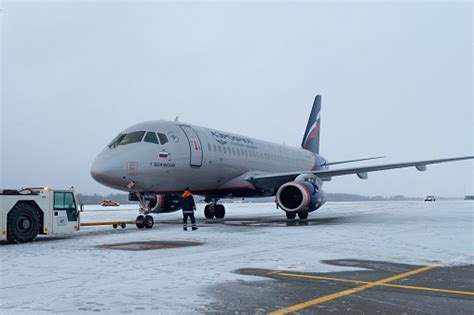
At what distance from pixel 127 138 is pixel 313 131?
60.5 ft

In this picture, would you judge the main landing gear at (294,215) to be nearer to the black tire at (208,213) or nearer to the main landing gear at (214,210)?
the main landing gear at (214,210)

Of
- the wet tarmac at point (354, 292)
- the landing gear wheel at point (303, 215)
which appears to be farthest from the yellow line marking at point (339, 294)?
the landing gear wheel at point (303, 215)

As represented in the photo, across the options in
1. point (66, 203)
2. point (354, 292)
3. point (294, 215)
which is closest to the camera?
point (354, 292)

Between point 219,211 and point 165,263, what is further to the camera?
point 219,211

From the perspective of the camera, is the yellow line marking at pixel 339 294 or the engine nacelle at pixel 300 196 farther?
the engine nacelle at pixel 300 196

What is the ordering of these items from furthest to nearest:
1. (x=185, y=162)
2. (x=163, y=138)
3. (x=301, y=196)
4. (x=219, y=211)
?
(x=219, y=211)
(x=301, y=196)
(x=185, y=162)
(x=163, y=138)

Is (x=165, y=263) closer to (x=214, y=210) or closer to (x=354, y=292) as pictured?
(x=354, y=292)

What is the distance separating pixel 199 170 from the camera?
62.3 ft

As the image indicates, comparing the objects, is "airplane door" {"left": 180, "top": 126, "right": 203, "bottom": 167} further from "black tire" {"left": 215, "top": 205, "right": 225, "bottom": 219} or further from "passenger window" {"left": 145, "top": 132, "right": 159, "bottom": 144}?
"black tire" {"left": 215, "top": 205, "right": 225, "bottom": 219}

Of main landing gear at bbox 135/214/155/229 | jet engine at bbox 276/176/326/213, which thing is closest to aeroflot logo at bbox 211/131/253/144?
jet engine at bbox 276/176/326/213

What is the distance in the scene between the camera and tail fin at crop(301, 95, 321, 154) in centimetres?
3262

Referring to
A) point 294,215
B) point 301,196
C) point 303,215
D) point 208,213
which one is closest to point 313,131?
point 208,213

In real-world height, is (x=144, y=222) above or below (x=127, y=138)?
below

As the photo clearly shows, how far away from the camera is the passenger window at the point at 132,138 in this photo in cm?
1678
